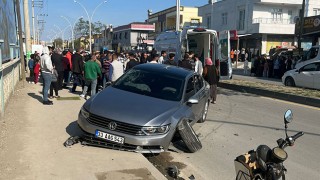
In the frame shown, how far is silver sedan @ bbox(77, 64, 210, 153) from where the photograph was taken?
5734 mm

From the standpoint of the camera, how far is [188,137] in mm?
6270

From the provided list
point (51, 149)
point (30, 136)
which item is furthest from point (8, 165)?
point (30, 136)

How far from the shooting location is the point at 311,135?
25.9 ft

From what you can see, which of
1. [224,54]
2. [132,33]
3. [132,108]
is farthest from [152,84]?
[132,33]

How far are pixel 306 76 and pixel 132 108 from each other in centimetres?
1311

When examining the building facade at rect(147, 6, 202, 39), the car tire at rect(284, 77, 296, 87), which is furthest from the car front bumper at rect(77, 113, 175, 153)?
the building facade at rect(147, 6, 202, 39)

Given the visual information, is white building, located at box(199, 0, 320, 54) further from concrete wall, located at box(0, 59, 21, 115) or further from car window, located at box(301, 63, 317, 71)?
concrete wall, located at box(0, 59, 21, 115)

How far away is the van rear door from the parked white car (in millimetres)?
3407

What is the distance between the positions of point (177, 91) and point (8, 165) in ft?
11.1

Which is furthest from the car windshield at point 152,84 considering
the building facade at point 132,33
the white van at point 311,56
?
the building facade at point 132,33

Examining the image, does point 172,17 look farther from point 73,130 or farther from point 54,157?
point 54,157

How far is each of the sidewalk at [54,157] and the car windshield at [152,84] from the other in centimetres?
138

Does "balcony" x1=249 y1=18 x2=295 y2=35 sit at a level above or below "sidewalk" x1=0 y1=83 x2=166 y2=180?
above

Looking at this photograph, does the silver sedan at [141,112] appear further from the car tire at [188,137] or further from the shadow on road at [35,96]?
the shadow on road at [35,96]
